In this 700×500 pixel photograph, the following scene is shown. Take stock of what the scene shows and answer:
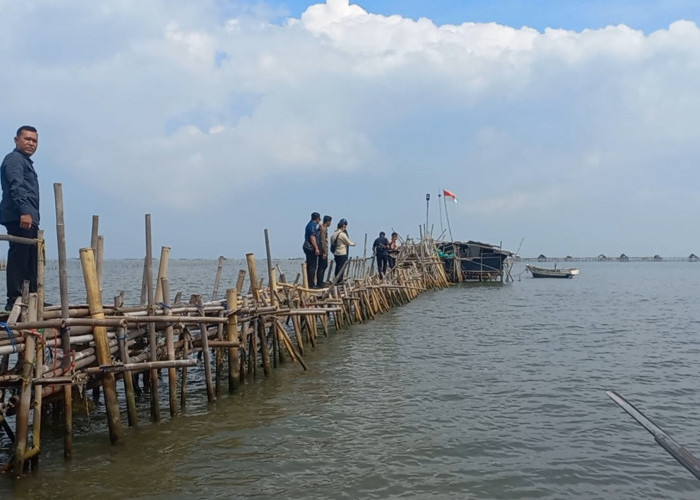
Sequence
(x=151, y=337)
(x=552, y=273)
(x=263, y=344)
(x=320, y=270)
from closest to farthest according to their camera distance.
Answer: (x=151, y=337) → (x=263, y=344) → (x=320, y=270) → (x=552, y=273)

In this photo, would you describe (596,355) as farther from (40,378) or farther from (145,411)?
(40,378)

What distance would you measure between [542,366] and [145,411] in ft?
24.4

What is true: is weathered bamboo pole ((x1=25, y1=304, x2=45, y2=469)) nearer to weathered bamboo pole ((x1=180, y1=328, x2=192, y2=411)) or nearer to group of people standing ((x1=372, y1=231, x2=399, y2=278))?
weathered bamboo pole ((x1=180, y1=328, x2=192, y2=411))

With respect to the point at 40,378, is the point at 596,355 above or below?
below

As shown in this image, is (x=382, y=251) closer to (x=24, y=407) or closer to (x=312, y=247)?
(x=312, y=247)

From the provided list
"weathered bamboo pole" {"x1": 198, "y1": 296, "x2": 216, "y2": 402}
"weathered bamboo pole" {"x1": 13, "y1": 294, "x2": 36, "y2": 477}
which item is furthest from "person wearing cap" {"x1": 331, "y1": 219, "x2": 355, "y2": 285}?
"weathered bamboo pole" {"x1": 13, "y1": 294, "x2": 36, "y2": 477}

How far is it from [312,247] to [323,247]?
1.86 feet

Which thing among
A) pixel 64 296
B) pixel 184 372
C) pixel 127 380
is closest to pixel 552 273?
pixel 184 372

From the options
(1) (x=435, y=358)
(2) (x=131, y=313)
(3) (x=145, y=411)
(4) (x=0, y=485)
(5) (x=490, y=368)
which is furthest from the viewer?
(1) (x=435, y=358)

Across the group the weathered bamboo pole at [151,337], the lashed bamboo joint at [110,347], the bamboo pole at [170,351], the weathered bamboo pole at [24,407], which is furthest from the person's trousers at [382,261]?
the weathered bamboo pole at [24,407]

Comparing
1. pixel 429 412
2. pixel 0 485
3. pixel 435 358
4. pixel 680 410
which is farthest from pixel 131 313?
pixel 680 410

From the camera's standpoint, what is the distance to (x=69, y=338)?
5754 millimetres

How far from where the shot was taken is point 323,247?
51.5 ft

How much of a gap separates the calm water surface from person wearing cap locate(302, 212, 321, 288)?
3355mm
